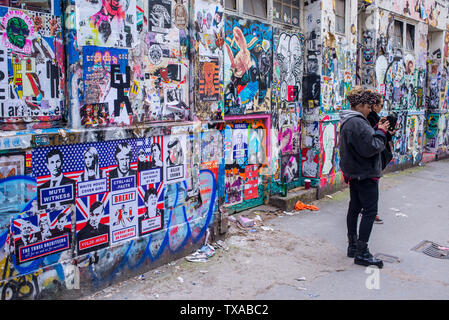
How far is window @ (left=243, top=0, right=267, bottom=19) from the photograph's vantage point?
21.9 feet

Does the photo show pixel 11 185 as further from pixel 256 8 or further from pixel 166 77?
pixel 256 8

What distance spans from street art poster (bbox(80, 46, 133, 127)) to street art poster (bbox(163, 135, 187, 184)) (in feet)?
2.00

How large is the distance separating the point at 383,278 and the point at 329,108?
14.2 feet

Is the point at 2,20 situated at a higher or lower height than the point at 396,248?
higher

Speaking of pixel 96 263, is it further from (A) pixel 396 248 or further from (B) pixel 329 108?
(B) pixel 329 108

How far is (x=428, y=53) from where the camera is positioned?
13.0 m

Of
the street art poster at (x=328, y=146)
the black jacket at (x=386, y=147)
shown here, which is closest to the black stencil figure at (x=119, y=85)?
the black jacket at (x=386, y=147)

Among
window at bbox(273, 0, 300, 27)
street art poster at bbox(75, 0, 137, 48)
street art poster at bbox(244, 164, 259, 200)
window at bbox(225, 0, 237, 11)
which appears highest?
window at bbox(273, 0, 300, 27)

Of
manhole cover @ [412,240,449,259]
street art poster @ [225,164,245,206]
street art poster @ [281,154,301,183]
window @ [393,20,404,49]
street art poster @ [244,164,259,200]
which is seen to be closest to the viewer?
manhole cover @ [412,240,449,259]

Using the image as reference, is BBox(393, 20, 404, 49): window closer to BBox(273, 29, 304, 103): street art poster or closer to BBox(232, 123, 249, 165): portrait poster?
BBox(273, 29, 304, 103): street art poster

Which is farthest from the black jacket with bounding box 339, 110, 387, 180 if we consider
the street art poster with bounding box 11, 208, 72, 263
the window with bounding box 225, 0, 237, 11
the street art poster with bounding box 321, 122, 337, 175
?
the street art poster with bounding box 321, 122, 337, 175

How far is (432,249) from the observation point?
5.59 meters

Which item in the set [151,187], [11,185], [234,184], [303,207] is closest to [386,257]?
[303,207]
